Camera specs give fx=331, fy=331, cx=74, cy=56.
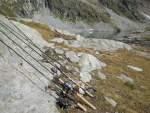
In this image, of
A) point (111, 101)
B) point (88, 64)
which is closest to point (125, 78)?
point (88, 64)

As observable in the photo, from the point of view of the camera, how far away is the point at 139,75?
125 ft

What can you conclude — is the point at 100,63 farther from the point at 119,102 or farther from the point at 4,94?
the point at 4,94

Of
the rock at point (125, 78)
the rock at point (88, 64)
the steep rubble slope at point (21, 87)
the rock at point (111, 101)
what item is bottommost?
the rock at point (125, 78)

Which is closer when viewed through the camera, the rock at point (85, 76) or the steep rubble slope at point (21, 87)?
the steep rubble slope at point (21, 87)

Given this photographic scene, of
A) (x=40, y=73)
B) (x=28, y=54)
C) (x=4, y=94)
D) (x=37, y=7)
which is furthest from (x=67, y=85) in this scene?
(x=37, y=7)

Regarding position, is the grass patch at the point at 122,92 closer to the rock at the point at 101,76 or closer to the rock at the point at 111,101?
the rock at the point at 111,101

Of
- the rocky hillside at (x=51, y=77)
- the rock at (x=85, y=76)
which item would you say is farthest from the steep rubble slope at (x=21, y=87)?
the rock at (x=85, y=76)

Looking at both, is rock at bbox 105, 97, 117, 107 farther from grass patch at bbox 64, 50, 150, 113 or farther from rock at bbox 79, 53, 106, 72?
rock at bbox 79, 53, 106, 72

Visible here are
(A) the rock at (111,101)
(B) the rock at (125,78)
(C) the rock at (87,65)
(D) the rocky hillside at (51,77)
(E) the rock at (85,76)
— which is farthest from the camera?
(B) the rock at (125,78)

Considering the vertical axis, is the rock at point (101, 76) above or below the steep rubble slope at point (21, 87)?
below

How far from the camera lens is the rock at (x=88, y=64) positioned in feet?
114

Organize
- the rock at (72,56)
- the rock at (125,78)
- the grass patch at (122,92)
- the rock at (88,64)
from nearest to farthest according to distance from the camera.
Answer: the grass patch at (122,92) < the rock at (125,78) < the rock at (88,64) < the rock at (72,56)

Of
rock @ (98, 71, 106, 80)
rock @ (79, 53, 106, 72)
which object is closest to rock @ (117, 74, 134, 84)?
rock @ (98, 71, 106, 80)

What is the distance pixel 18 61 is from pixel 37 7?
13896 cm
